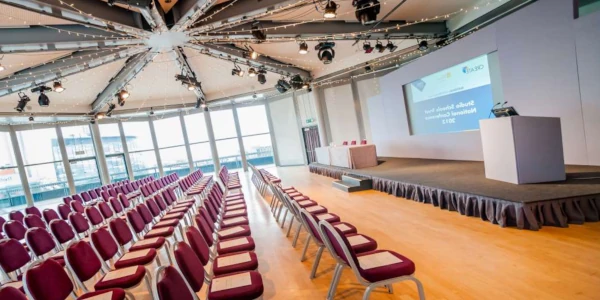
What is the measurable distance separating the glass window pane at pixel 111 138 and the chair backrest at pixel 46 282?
14.8 metres

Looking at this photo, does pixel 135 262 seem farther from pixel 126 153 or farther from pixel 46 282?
pixel 126 153

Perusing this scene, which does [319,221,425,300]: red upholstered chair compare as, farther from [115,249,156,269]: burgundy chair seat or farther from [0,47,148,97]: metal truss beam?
[0,47,148,97]: metal truss beam

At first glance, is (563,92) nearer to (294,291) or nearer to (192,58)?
(294,291)

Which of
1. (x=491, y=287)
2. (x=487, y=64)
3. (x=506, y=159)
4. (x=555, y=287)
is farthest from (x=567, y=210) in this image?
(x=487, y=64)

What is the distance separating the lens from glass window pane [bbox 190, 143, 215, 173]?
17766 mm

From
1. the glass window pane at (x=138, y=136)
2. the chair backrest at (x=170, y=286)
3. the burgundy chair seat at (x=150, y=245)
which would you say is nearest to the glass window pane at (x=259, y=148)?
the glass window pane at (x=138, y=136)

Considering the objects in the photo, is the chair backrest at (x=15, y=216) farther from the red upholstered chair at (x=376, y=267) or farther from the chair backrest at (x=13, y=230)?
the red upholstered chair at (x=376, y=267)

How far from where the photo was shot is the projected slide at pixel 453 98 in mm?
6807

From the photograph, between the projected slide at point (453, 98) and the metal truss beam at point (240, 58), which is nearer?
the projected slide at point (453, 98)

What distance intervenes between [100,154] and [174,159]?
371cm

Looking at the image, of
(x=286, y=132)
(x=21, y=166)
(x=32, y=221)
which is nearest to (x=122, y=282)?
(x=32, y=221)

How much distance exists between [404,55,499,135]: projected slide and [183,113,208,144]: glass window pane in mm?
12018

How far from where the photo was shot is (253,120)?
18062 millimetres

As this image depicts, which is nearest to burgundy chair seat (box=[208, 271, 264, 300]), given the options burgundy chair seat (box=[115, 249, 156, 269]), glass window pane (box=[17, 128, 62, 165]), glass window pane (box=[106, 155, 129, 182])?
burgundy chair seat (box=[115, 249, 156, 269])
